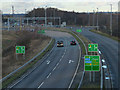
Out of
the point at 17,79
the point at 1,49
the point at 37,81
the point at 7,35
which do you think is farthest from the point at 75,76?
the point at 7,35

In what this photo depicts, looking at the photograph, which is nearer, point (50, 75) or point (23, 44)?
point (50, 75)

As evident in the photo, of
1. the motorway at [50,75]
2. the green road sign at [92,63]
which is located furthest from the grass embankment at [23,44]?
the green road sign at [92,63]

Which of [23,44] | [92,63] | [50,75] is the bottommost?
[50,75]

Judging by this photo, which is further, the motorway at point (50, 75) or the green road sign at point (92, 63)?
the motorway at point (50, 75)

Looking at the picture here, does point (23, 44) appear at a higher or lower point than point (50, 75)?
higher

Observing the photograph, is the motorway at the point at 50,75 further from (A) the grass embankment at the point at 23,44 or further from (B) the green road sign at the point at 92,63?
(B) the green road sign at the point at 92,63

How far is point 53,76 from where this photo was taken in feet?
80.0

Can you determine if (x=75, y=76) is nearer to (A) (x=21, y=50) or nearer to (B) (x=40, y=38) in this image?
(A) (x=21, y=50)

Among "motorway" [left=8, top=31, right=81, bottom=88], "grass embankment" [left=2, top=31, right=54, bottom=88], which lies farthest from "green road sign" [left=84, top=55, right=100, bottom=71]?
"grass embankment" [left=2, top=31, right=54, bottom=88]

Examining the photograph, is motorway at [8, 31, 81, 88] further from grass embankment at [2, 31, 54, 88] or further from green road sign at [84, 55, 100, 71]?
green road sign at [84, 55, 100, 71]

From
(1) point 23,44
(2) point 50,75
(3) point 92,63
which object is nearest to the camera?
(3) point 92,63

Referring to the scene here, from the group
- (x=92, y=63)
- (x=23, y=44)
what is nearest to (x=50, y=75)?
(x=92, y=63)

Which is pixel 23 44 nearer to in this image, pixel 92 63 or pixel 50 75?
pixel 50 75

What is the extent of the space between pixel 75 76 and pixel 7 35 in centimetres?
5413
